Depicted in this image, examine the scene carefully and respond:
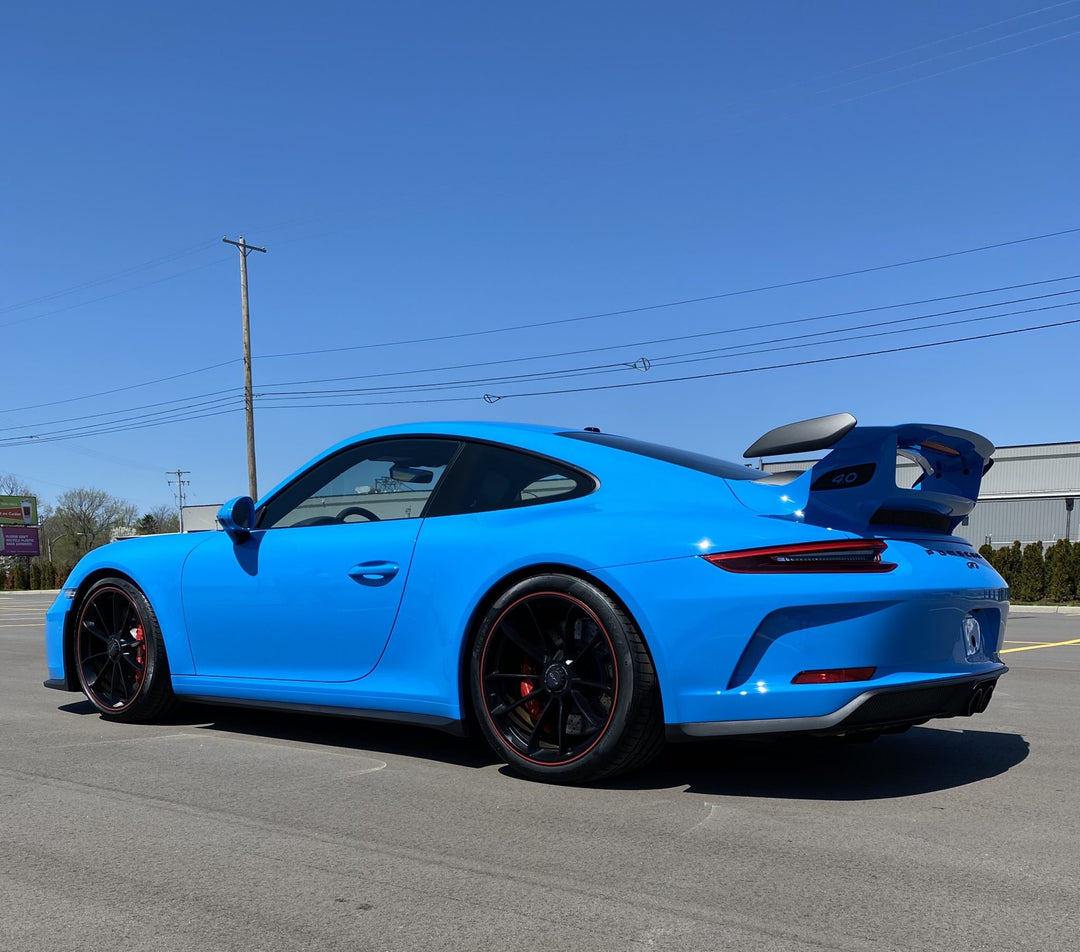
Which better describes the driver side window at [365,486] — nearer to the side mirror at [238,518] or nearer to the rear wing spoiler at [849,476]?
the side mirror at [238,518]

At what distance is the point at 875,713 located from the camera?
132 inches

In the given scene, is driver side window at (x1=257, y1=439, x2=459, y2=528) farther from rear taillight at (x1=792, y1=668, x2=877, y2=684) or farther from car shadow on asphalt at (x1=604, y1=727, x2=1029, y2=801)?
rear taillight at (x1=792, y1=668, x2=877, y2=684)

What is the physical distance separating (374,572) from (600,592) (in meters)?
1.05

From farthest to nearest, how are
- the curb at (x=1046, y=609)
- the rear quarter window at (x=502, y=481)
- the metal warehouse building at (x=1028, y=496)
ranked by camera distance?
the metal warehouse building at (x=1028, y=496), the curb at (x=1046, y=609), the rear quarter window at (x=502, y=481)

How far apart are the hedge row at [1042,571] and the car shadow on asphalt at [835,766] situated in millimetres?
21751

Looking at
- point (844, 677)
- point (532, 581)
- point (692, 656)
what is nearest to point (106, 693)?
point (532, 581)

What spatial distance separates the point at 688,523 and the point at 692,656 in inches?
17.8

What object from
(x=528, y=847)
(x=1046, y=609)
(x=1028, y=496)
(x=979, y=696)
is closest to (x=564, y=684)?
(x=528, y=847)

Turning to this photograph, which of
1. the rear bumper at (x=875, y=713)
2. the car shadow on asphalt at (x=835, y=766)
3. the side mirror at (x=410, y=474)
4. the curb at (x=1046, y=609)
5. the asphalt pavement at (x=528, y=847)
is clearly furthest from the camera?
the curb at (x=1046, y=609)

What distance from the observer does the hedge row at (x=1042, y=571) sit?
958 inches

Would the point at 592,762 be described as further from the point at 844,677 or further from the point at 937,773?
the point at 937,773

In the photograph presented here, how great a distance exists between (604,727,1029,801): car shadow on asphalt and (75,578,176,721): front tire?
2540mm

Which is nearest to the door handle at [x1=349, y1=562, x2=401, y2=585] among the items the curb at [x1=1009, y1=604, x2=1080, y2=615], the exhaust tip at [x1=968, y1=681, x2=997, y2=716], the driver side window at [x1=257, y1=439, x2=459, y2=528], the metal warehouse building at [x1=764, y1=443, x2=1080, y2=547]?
the driver side window at [x1=257, y1=439, x2=459, y2=528]

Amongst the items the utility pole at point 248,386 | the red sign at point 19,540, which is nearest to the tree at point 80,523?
the red sign at point 19,540
